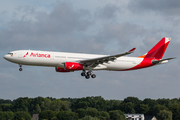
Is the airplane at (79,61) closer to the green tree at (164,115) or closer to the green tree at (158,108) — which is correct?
the green tree at (164,115)

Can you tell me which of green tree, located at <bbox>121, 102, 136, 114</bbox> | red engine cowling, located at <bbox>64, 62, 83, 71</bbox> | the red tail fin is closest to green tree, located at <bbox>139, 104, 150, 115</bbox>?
green tree, located at <bbox>121, 102, 136, 114</bbox>

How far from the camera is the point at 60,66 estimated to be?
195 feet

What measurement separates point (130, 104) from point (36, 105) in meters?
57.5

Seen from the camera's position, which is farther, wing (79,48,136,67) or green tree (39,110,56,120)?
green tree (39,110,56,120)

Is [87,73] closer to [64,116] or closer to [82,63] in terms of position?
[82,63]

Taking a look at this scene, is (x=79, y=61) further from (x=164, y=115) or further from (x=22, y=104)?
(x=22, y=104)

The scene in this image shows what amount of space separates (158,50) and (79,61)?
2169cm

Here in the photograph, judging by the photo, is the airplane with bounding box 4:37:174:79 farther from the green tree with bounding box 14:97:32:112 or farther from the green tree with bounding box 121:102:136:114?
the green tree with bounding box 14:97:32:112

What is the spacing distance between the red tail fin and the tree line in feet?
173

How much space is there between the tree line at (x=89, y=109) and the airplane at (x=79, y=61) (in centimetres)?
5403

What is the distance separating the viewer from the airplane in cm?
5778

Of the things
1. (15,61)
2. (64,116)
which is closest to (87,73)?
(15,61)

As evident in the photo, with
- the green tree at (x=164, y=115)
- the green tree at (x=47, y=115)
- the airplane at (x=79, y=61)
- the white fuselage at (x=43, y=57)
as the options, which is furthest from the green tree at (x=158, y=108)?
the white fuselage at (x=43, y=57)

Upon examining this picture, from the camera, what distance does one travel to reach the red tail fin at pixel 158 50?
69562 millimetres
